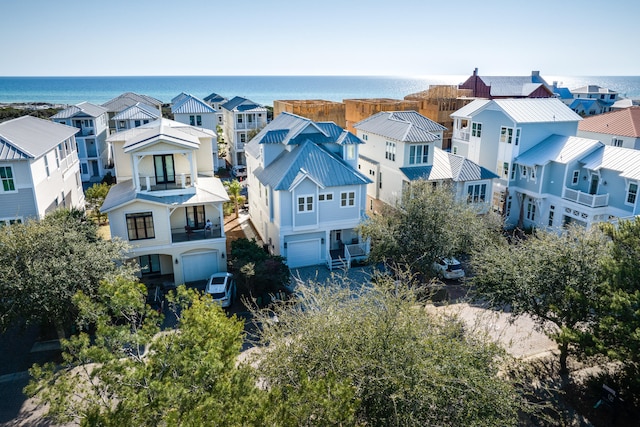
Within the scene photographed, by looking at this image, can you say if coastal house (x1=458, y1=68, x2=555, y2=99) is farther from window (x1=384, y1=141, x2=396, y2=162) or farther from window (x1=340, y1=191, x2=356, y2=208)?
window (x1=340, y1=191, x2=356, y2=208)

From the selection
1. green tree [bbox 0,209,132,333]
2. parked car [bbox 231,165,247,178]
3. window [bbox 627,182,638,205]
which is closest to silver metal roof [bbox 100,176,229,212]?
green tree [bbox 0,209,132,333]

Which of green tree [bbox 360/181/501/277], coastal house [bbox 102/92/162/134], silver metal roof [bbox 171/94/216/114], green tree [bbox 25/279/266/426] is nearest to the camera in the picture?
green tree [bbox 25/279/266/426]

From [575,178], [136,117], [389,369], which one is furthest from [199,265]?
[136,117]

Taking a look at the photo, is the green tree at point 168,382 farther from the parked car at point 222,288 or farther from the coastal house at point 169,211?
the coastal house at point 169,211

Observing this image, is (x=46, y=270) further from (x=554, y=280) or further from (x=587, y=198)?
(x=587, y=198)

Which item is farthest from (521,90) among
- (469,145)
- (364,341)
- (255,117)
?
(364,341)

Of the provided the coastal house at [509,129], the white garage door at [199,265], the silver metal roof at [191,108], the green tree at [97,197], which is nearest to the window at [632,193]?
the coastal house at [509,129]
